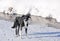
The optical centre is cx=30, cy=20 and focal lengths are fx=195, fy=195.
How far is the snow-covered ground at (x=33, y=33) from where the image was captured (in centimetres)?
286

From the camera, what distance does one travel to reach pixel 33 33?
10.4 ft

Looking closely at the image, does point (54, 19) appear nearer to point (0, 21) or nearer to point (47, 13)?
point (47, 13)

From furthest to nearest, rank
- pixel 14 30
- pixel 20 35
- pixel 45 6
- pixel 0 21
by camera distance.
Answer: pixel 45 6 < pixel 0 21 < pixel 14 30 < pixel 20 35

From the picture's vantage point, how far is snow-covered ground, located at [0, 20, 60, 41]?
2.86 meters

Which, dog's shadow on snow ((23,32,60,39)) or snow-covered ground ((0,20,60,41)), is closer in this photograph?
snow-covered ground ((0,20,60,41))

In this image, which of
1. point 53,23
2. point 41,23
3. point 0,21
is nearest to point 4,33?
point 0,21

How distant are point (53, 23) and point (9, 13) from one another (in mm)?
849

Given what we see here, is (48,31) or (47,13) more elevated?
(47,13)

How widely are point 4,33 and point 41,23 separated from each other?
815 mm

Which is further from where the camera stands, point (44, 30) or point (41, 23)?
point (41, 23)

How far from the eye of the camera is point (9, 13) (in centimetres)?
369

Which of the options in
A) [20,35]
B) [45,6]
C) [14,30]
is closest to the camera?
[20,35]

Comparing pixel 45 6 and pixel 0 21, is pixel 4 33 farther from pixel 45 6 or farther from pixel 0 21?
pixel 45 6

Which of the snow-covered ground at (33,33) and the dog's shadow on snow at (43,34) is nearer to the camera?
the snow-covered ground at (33,33)
